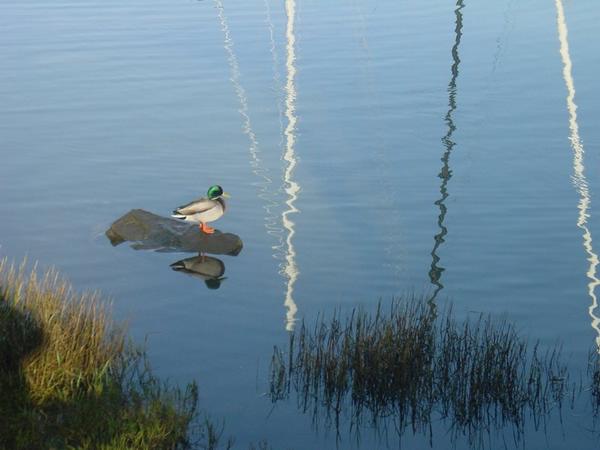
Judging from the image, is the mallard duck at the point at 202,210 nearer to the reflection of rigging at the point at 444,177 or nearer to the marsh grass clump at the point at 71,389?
the reflection of rigging at the point at 444,177

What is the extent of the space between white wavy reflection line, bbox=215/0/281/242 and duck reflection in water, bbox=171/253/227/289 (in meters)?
1.36

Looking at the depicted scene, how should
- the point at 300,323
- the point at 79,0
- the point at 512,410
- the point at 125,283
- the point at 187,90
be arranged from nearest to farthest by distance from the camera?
the point at 512,410, the point at 300,323, the point at 125,283, the point at 187,90, the point at 79,0

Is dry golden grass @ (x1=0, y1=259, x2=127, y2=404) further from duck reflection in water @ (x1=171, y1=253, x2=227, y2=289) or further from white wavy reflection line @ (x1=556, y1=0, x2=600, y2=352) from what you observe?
white wavy reflection line @ (x1=556, y1=0, x2=600, y2=352)

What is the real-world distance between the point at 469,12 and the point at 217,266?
78.3 feet

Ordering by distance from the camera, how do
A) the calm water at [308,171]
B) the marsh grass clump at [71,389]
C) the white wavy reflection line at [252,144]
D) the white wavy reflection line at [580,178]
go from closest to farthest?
the marsh grass clump at [71,389] < the calm water at [308,171] < the white wavy reflection line at [580,178] < the white wavy reflection line at [252,144]

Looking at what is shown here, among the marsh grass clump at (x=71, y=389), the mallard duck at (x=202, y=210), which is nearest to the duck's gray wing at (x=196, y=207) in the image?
the mallard duck at (x=202, y=210)

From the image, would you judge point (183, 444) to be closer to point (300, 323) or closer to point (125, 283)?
point (300, 323)

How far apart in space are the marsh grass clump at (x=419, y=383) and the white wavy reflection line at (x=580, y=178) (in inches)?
87.0

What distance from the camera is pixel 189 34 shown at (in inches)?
1462

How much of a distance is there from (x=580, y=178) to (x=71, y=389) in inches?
495

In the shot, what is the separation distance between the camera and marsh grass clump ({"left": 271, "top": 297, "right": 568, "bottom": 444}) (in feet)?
41.1

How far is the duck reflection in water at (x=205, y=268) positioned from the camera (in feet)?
55.7

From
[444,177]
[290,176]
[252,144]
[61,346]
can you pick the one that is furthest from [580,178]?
[61,346]

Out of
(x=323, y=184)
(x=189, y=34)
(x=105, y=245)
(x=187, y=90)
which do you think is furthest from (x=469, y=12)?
(x=105, y=245)
